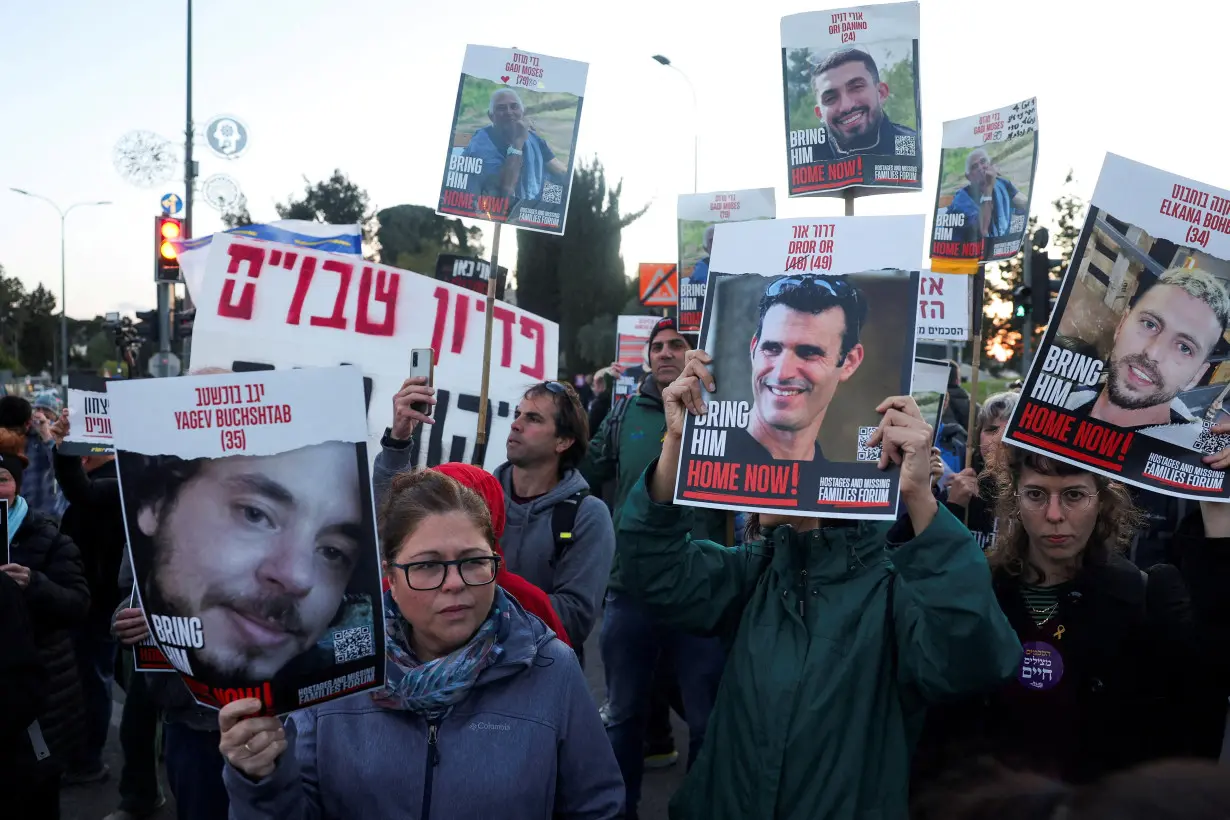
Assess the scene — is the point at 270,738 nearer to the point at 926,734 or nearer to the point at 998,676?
the point at 998,676

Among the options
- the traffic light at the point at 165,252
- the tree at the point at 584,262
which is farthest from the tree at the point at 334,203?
the traffic light at the point at 165,252

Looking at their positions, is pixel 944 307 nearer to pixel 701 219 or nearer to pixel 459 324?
pixel 701 219

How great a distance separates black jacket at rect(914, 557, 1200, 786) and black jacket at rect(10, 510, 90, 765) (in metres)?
2.73

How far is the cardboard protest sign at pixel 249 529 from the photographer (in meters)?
1.92

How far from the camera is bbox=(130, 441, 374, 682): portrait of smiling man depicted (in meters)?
1.92

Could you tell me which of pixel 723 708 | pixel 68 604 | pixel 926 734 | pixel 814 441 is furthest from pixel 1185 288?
pixel 68 604

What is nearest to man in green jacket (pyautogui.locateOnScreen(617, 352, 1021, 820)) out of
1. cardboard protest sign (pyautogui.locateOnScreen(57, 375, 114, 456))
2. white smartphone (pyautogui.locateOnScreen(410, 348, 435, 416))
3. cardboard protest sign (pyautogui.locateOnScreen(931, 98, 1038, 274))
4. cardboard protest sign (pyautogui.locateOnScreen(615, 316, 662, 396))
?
white smartphone (pyautogui.locateOnScreen(410, 348, 435, 416))

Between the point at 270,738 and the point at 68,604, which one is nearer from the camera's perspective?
the point at 270,738

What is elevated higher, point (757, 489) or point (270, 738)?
point (757, 489)

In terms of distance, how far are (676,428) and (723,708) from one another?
0.65 metres

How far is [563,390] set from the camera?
15.1 feet

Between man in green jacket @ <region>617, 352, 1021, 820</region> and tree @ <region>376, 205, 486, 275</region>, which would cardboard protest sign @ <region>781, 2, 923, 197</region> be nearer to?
man in green jacket @ <region>617, 352, 1021, 820</region>

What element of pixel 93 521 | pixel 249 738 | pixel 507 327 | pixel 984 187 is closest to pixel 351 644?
pixel 249 738

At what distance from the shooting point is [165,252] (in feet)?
47.9
